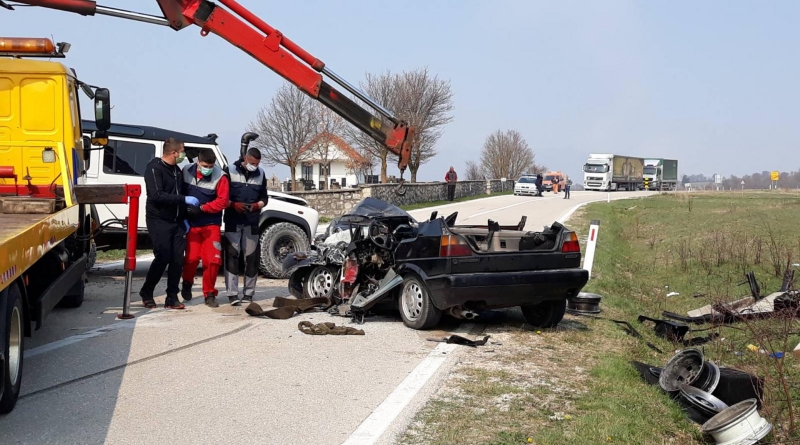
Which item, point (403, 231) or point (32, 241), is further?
point (403, 231)

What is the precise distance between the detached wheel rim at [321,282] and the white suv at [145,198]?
2.35 metres

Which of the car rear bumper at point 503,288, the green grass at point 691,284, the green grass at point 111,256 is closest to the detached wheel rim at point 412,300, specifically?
the car rear bumper at point 503,288

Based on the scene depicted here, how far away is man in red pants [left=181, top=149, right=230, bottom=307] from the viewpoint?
9.92 meters

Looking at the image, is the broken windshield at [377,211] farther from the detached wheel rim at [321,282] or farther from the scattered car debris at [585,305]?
the scattered car debris at [585,305]

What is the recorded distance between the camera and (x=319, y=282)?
10.1 metres

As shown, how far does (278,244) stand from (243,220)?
3289 mm

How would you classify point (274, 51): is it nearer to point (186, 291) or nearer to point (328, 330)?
point (186, 291)

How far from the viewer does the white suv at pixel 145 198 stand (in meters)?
12.6

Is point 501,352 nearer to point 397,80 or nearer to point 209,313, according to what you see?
point 209,313

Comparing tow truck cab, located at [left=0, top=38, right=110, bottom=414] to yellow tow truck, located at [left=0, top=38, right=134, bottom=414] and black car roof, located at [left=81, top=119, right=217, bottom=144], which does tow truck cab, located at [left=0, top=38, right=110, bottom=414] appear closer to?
yellow tow truck, located at [left=0, top=38, right=134, bottom=414]

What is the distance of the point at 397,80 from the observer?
57.4 m

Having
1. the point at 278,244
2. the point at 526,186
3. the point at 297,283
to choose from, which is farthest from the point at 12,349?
the point at 526,186

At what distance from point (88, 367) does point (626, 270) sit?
11.2m

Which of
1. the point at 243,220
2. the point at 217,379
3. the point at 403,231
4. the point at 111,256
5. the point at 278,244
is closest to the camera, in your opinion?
the point at 217,379
